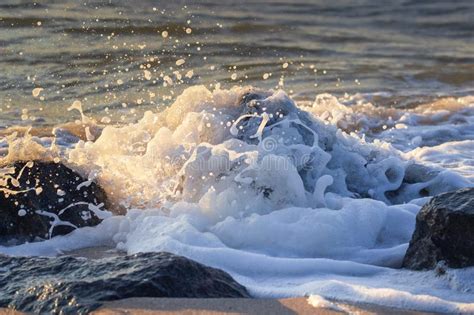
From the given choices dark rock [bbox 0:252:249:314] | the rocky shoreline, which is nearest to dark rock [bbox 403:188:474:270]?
Answer: the rocky shoreline

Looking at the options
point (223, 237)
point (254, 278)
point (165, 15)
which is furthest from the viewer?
point (165, 15)

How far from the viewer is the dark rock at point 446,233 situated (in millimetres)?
3738

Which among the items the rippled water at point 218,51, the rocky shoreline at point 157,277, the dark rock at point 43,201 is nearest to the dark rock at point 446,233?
the rocky shoreline at point 157,277

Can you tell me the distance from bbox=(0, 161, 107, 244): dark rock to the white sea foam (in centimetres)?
9

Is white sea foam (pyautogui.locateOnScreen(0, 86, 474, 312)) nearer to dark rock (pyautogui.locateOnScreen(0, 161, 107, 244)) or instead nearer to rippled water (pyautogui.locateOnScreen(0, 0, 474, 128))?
dark rock (pyautogui.locateOnScreen(0, 161, 107, 244))

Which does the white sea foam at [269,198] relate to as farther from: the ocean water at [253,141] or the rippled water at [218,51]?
the rippled water at [218,51]

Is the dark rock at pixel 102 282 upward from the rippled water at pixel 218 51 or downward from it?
downward

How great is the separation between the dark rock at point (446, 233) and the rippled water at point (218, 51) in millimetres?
3727

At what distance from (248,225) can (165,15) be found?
279 inches

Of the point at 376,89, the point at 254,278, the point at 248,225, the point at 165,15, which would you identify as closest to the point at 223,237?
the point at 248,225

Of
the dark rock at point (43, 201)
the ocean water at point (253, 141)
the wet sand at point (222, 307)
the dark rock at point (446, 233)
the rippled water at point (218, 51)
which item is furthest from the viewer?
the rippled water at point (218, 51)

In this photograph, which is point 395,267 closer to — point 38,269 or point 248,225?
point 248,225

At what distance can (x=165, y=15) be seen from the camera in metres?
11.0

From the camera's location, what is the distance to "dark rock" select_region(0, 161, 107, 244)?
14.5 feet
